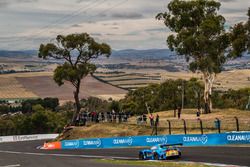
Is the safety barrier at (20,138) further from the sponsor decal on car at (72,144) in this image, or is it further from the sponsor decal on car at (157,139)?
the sponsor decal on car at (157,139)

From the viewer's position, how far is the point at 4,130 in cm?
12862

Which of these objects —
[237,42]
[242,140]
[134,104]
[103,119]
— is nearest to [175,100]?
[134,104]

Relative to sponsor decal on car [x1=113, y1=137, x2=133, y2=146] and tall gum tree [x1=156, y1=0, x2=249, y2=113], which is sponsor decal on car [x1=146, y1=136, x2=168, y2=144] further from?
tall gum tree [x1=156, y1=0, x2=249, y2=113]

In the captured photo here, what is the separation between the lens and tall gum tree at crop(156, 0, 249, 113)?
177ft

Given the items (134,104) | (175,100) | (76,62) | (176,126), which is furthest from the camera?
(134,104)

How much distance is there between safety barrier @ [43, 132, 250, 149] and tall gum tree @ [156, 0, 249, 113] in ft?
55.1

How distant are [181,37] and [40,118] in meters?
78.7

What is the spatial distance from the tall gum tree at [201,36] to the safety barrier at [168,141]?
16800 millimetres

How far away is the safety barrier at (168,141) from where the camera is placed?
31.6 meters

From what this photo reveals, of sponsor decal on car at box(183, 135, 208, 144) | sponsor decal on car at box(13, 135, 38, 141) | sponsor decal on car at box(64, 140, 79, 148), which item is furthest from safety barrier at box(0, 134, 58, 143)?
sponsor decal on car at box(183, 135, 208, 144)

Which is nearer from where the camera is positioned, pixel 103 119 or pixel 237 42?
pixel 237 42

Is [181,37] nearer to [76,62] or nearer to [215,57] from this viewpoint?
[215,57]

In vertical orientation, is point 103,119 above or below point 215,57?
below

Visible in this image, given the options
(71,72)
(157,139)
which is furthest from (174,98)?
(157,139)
